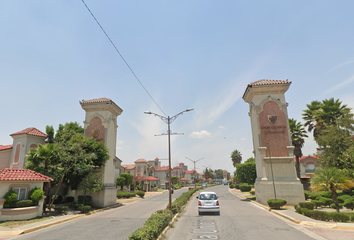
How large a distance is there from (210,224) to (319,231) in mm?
6135

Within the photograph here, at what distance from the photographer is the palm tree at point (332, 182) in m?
15.4

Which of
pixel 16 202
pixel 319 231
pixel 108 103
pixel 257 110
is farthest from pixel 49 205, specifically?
pixel 257 110

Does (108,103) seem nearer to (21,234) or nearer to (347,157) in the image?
(21,234)

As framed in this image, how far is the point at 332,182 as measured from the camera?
15.5 m

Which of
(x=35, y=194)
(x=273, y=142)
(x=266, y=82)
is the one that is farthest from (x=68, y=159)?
(x=266, y=82)

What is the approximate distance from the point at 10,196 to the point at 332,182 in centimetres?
2378

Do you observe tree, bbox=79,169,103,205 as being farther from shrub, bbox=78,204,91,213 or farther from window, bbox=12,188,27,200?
window, bbox=12,188,27,200

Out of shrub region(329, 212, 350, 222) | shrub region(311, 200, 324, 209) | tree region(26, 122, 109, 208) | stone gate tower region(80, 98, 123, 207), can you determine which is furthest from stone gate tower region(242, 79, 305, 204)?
tree region(26, 122, 109, 208)

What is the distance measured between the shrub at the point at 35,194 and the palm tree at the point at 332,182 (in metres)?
22.1

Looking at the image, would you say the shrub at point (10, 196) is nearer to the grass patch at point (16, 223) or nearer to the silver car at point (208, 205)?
the grass patch at point (16, 223)

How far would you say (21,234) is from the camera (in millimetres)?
12695

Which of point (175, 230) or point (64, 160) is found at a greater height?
point (64, 160)

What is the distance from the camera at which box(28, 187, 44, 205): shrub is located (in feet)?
55.5

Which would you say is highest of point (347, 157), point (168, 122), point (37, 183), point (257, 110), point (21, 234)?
point (257, 110)
